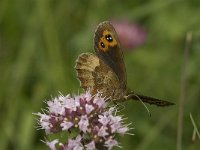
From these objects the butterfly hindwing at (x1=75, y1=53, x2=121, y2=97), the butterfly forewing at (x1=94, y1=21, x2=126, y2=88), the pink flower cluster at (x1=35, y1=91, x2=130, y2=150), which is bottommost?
the pink flower cluster at (x1=35, y1=91, x2=130, y2=150)

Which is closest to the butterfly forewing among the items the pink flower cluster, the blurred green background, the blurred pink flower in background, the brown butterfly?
the brown butterfly

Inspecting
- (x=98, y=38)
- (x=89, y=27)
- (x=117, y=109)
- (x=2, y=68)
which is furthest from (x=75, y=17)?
(x=117, y=109)

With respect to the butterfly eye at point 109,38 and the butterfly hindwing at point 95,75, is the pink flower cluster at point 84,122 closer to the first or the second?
the butterfly hindwing at point 95,75

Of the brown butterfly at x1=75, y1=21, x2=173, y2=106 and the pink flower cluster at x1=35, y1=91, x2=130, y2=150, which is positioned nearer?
the pink flower cluster at x1=35, y1=91, x2=130, y2=150

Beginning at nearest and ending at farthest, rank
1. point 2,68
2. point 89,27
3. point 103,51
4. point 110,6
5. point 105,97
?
point 105,97
point 103,51
point 2,68
point 89,27
point 110,6

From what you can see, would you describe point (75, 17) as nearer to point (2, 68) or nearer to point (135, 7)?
point (135, 7)

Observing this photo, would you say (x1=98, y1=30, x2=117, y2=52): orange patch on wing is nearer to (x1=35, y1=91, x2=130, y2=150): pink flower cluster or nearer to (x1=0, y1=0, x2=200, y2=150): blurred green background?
(x1=35, y1=91, x2=130, y2=150): pink flower cluster
